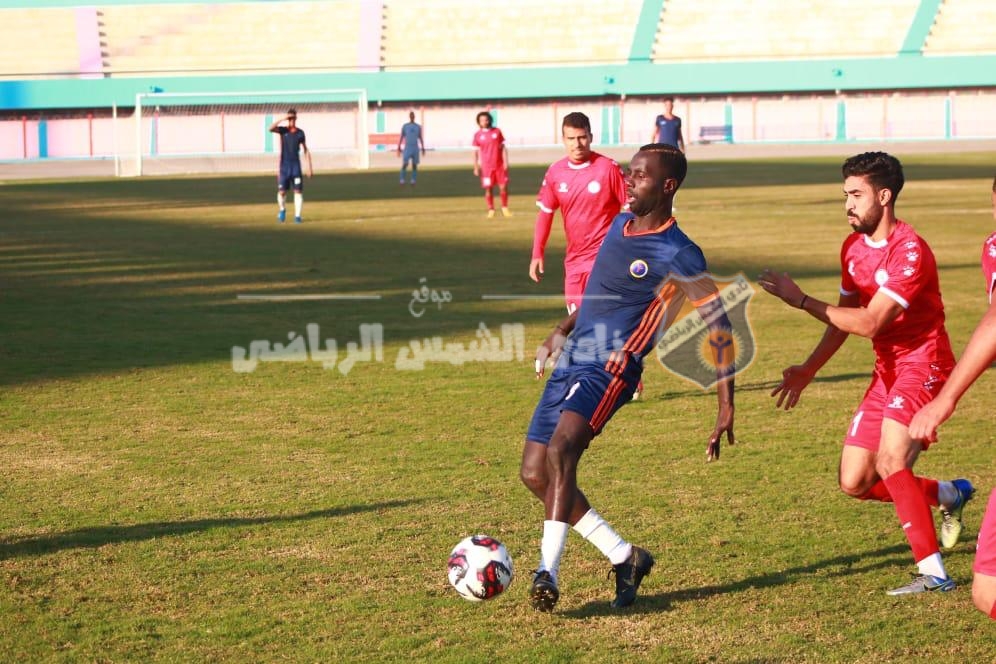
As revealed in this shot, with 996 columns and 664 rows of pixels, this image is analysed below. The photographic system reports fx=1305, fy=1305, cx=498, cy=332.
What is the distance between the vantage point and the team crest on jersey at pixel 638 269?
18.4 feet

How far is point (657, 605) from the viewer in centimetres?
550

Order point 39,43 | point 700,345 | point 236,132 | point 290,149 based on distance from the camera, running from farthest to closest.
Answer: point 39,43
point 236,132
point 290,149
point 700,345

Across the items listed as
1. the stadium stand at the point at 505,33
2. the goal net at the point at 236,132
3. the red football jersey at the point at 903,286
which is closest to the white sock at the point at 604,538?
the red football jersey at the point at 903,286

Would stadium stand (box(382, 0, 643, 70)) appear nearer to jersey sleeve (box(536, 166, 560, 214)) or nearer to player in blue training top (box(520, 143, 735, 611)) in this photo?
jersey sleeve (box(536, 166, 560, 214))

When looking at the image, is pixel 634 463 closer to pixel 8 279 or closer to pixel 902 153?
pixel 8 279

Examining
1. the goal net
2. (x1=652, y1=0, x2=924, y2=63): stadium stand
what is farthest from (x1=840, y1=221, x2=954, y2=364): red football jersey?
(x1=652, y1=0, x2=924, y2=63): stadium stand

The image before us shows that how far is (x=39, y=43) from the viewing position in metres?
66.2

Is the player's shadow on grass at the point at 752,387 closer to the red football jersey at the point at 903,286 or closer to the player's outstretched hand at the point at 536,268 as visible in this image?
the player's outstretched hand at the point at 536,268

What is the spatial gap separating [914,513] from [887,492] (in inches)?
12.8

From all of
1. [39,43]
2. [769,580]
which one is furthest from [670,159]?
[39,43]

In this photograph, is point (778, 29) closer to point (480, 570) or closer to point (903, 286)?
point (903, 286)

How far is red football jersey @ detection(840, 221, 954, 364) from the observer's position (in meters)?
5.53

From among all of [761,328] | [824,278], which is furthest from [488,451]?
[824,278]

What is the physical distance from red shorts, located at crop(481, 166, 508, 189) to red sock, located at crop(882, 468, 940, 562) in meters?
21.3
